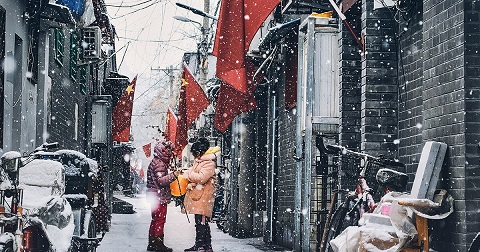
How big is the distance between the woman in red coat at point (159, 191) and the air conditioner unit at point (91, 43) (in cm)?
775

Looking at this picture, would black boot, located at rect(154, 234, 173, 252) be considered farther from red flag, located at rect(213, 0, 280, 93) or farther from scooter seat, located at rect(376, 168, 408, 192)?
scooter seat, located at rect(376, 168, 408, 192)

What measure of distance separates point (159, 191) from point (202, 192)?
154cm

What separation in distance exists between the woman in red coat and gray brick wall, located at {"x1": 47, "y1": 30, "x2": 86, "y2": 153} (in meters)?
2.96

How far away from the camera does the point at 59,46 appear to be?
1738cm

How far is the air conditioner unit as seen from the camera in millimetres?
21086

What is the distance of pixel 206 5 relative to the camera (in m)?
32.9

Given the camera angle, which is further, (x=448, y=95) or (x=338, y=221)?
(x=338, y=221)

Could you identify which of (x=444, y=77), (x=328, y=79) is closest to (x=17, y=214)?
(x=444, y=77)

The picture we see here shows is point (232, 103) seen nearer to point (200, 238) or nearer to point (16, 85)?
point (200, 238)

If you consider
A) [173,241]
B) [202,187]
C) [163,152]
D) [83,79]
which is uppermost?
[83,79]

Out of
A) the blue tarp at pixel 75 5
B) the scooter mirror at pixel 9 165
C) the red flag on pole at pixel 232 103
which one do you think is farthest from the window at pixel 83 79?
the scooter mirror at pixel 9 165

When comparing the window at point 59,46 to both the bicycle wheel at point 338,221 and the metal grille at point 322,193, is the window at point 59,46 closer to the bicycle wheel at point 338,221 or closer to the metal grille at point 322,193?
the metal grille at point 322,193

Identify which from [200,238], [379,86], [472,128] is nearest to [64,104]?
[200,238]

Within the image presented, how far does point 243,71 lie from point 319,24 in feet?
4.54
